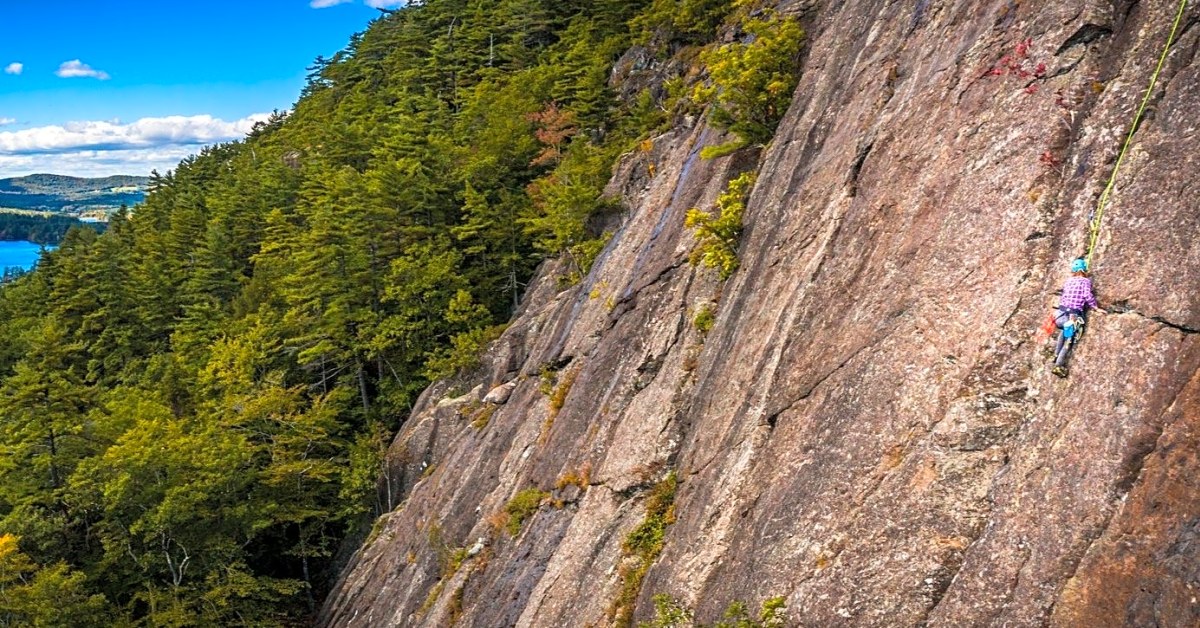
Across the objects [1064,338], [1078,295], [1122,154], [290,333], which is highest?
[1122,154]

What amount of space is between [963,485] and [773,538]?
7.60 feet

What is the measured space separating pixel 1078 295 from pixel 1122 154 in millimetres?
1672

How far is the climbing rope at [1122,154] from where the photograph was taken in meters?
6.35

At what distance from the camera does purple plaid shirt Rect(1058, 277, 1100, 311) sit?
5.95m

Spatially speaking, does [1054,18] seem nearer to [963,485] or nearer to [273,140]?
[963,485]

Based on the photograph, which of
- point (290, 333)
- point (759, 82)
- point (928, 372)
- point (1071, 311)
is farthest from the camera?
point (290, 333)

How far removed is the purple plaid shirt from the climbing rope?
1.11 feet

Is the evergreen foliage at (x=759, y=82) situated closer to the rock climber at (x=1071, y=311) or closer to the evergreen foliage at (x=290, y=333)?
the evergreen foliage at (x=290, y=333)

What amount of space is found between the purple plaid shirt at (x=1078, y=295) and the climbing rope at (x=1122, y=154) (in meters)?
0.34

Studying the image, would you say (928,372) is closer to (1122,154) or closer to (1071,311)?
(1071,311)

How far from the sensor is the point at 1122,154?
6508 mm

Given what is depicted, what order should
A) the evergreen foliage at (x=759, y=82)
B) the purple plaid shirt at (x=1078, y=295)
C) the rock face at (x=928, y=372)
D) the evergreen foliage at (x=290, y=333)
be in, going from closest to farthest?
the rock face at (x=928, y=372)
the purple plaid shirt at (x=1078, y=295)
the evergreen foliage at (x=759, y=82)
the evergreen foliage at (x=290, y=333)

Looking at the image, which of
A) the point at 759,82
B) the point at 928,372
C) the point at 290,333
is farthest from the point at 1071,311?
the point at 290,333

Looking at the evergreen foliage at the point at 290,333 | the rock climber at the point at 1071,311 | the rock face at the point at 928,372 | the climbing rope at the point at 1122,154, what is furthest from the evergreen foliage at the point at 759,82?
the rock climber at the point at 1071,311
